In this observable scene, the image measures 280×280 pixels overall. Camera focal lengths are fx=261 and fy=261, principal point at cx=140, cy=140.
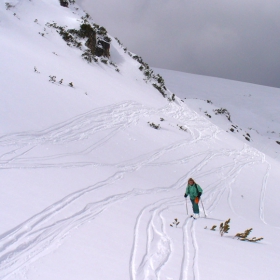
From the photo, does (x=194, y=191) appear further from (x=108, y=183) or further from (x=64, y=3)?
(x=64, y=3)

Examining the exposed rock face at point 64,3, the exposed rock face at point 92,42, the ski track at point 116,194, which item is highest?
the exposed rock face at point 64,3

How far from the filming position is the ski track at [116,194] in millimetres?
4328

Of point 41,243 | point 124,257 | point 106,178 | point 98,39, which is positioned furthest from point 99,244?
point 98,39

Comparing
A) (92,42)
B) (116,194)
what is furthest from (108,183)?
(92,42)

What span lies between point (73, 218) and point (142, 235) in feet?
5.05

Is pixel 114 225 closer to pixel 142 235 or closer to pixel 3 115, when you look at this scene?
pixel 142 235

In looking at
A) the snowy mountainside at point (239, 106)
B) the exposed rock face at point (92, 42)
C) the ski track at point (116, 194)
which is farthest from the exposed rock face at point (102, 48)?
the snowy mountainside at point (239, 106)

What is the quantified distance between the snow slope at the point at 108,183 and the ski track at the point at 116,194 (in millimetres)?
32

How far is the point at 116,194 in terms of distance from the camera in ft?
26.1

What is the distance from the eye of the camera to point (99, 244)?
4.78 meters

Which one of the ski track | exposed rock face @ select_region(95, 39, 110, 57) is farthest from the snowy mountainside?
the ski track

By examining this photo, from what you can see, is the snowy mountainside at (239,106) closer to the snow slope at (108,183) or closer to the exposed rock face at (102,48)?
the snow slope at (108,183)

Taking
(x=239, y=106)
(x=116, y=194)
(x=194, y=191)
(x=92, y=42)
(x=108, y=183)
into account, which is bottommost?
(x=116, y=194)

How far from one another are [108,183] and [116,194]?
0.71 meters
